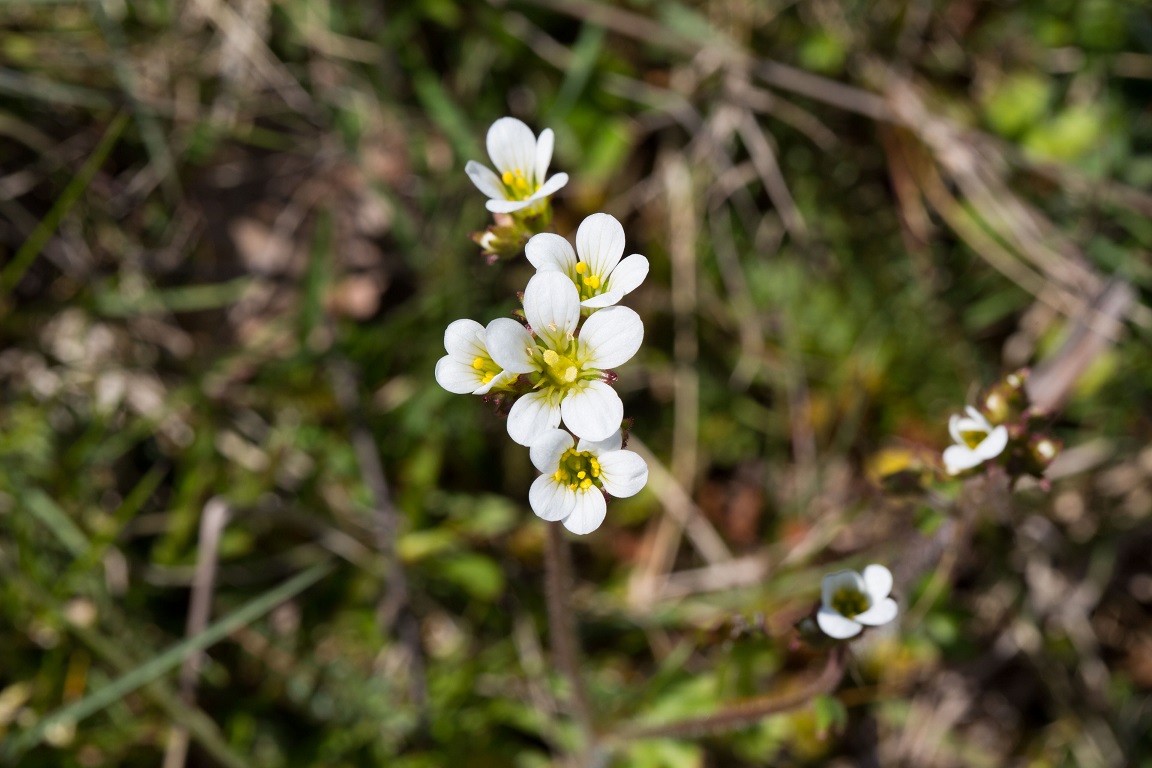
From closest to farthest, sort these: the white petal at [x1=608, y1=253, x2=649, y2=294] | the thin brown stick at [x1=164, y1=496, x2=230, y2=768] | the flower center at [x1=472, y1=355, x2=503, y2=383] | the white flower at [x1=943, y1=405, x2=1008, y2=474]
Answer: the white petal at [x1=608, y1=253, x2=649, y2=294] → the flower center at [x1=472, y1=355, x2=503, y2=383] → the white flower at [x1=943, y1=405, x2=1008, y2=474] → the thin brown stick at [x1=164, y1=496, x2=230, y2=768]

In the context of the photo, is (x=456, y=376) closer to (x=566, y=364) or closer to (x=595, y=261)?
(x=566, y=364)

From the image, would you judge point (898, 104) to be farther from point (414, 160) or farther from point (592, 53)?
point (414, 160)

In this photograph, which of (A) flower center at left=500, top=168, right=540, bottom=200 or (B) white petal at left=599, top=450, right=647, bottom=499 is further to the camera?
(A) flower center at left=500, top=168, right=540, bottom=200

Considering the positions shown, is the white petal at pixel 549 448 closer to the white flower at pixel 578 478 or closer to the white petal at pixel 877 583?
the white flower at pixel 578 478

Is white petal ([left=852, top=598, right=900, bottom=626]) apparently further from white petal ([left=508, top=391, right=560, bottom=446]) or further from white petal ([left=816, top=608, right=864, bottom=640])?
white petal ([left=508, top=391, right=560, bottom=446])

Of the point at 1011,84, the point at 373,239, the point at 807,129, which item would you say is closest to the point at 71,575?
the point at 373,239

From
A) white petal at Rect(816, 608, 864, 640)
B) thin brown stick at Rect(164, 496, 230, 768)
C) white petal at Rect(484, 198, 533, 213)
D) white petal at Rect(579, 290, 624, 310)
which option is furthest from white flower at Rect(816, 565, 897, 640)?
thin brown stick at Rect(164, 496, 230, 768)

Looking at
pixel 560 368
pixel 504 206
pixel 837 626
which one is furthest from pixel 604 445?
pixel 837 626
